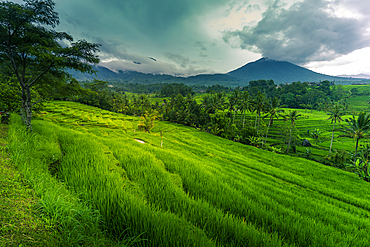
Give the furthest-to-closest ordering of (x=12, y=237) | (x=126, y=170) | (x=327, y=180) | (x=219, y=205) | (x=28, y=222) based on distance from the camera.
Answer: (x=327, y=180) < (x=126, y=170) < (x=219, y=205) < (x=28, y=222) < (x=12, y=237)

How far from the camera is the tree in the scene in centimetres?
704

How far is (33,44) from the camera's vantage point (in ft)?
27.0

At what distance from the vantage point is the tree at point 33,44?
7.04 m

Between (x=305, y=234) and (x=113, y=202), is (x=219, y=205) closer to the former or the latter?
(x=305, y=234)

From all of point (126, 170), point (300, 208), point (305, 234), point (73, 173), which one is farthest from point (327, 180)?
point (73, 173)

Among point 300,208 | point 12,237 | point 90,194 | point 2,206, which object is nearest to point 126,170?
point 90,194

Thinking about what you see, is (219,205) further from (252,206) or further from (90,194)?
(90,194)

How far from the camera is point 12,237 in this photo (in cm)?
128

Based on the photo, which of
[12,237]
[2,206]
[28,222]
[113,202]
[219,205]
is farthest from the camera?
[219,205]

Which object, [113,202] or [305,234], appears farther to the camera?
[305,234]

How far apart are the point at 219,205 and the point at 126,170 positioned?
307cm

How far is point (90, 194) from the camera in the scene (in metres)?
Answer: 2.44

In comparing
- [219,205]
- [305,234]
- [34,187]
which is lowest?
[305,234]

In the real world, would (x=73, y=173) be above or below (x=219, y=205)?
above
